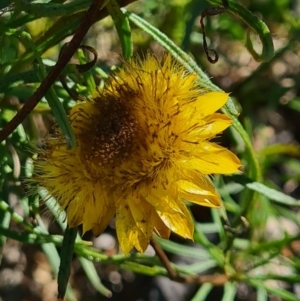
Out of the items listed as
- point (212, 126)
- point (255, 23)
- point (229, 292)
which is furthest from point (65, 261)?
point (229, 292)

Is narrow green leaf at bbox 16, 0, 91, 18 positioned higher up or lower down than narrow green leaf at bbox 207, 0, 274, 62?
higher up

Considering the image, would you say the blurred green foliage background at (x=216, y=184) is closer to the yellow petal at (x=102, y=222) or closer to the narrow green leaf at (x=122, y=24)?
the narrow green leaf at (x=122, y=24)

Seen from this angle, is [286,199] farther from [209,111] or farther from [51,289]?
[51,289]

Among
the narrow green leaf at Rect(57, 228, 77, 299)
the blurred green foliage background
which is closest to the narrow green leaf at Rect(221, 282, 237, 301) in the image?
the blurred green foliage background

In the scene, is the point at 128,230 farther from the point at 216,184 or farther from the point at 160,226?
the point at 216,184

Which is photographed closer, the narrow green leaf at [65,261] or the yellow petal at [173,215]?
the yellow petal at [173,215]

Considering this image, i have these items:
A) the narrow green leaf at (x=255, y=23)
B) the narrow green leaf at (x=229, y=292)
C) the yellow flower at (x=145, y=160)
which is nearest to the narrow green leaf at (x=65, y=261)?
the yellow flower at (x=145, y=160)

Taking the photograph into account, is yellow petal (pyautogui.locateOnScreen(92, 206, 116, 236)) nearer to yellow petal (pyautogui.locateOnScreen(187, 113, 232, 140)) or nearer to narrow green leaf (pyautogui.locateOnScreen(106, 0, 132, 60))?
yellow petal (pyautogui.locateOnScreen(187, 113, 232, 140))

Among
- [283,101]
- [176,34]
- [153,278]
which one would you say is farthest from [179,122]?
[283,101]
